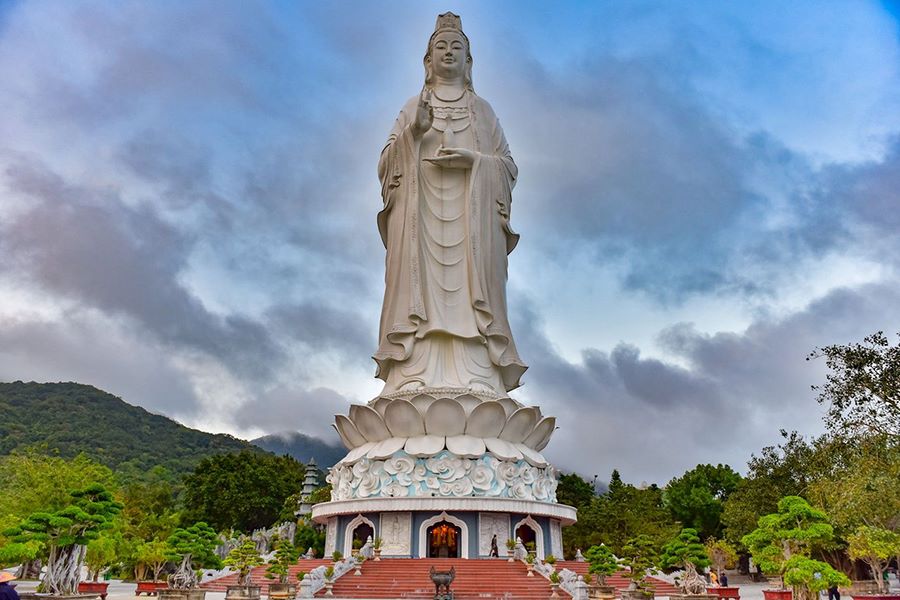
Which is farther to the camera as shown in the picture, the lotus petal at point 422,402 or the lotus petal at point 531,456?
the lotus petal at point 531,456

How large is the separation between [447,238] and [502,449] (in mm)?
6793

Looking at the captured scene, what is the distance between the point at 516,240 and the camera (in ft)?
78.1

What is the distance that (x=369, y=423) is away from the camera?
65.4 ft

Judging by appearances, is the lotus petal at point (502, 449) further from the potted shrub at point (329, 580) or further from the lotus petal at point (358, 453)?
the potted shrub at point (329, 580)

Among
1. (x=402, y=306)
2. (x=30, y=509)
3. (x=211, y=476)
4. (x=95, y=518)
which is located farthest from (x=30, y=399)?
(x=95, y=518)

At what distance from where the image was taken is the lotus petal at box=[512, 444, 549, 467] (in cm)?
1975

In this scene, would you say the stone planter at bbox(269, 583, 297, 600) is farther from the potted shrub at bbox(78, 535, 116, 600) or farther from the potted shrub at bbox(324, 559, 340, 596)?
the potted shrub at bbox(78, 535, 116, 600)

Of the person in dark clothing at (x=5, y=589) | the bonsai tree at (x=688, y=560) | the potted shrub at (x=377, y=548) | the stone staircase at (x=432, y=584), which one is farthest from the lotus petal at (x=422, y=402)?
the person in dark clothing at (x=5, y=589)

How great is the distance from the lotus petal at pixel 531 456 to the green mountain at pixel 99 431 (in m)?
33.1

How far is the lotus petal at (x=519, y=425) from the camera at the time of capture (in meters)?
19.7

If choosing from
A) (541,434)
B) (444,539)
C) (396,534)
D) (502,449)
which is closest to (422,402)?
(502,449)

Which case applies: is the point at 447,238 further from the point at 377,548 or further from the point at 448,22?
the point at 377,548

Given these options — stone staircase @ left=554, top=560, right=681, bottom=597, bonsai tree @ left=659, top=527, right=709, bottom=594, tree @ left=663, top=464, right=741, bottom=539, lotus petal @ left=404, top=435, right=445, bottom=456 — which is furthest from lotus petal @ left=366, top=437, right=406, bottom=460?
tree @ left=663, top=464, right=741, bottom=539

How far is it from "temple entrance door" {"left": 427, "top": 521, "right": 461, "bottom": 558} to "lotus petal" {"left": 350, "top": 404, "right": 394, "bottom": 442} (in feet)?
9.11
